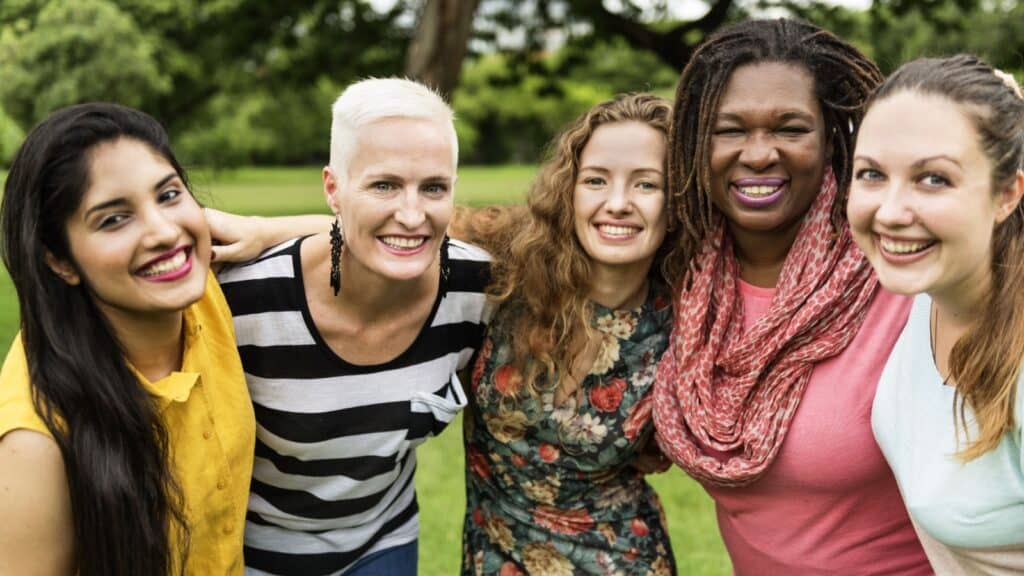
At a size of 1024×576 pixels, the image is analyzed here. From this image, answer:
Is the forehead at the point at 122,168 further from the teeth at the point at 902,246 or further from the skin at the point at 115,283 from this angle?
the teeth at the point at 902,246

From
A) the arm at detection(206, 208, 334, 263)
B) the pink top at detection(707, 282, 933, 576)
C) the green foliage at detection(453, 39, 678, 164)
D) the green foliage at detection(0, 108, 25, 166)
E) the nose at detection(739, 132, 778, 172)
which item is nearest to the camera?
the pink top at detection(707, 282, 933, 576)

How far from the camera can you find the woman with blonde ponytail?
2.21 metres

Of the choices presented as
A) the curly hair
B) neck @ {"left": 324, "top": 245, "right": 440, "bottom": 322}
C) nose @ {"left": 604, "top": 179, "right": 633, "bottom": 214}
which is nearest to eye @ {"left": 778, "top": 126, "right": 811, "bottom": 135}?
the curly hair

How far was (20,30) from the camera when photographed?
14.1 meters

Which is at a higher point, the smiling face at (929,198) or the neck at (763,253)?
the smiling face at (929,198)

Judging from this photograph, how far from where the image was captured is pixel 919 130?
2240 mm

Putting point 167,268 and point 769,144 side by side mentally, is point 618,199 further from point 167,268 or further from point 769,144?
point 167,268

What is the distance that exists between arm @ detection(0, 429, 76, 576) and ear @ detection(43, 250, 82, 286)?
1.22 feet

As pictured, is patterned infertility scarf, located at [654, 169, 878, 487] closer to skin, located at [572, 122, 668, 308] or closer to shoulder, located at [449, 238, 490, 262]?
skin, located at [572, 122, 668, 308]

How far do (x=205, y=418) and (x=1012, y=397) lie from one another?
6.41 ft

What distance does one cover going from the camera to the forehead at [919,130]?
2.21 m

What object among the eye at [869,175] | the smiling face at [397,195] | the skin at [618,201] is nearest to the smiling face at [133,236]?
the smiling face at [397,195]

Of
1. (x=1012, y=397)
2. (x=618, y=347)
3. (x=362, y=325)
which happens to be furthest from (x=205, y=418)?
(x=1012, y=397)

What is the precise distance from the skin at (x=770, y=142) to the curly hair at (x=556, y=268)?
0.26m
